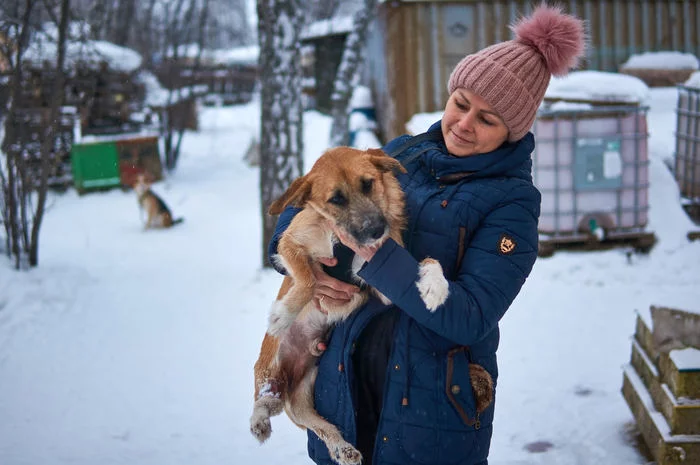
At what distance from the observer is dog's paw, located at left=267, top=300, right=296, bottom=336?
2383 mm

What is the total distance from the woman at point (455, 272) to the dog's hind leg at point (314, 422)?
0.03 meters

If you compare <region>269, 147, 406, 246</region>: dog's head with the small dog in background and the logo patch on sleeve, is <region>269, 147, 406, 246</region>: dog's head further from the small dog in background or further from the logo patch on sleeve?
the small dog in background

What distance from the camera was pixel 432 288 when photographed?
67.3 inches

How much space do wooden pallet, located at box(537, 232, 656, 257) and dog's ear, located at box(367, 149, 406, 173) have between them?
16.7 feet

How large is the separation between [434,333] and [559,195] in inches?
221

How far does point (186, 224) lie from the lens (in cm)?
1123

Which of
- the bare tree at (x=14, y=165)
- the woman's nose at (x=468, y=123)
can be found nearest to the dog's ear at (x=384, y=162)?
the woman's nose at (x=468, y=123)

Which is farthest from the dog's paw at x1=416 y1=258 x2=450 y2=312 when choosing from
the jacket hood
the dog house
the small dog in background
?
the small dog in background

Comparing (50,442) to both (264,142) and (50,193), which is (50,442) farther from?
(50,193)

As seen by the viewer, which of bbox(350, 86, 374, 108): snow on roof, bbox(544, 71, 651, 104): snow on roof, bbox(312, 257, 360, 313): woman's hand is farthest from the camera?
bbox(350, 86, 374, 108): snow on roof

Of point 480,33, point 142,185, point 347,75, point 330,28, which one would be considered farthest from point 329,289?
point 330,28

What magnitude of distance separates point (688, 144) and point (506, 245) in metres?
7.14

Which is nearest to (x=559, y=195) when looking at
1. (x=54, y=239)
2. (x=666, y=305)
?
(x=666, y=305)

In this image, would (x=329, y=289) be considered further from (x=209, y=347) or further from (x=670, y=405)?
(x=209, y=347)
